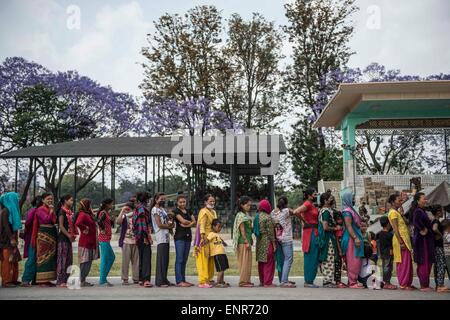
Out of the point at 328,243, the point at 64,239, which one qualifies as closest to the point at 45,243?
the point at 64,239

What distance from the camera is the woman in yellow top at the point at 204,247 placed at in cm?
887

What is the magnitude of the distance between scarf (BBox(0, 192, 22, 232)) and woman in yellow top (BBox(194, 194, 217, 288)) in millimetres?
2853

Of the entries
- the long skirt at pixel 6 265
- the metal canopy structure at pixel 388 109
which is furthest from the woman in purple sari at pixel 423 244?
the metal canopy structure at pixel 388 109

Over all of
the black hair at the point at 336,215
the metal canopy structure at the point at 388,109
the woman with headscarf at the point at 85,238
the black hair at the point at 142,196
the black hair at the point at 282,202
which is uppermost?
the metal canopy structure at the point at 388,109

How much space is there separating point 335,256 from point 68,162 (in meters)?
21.7

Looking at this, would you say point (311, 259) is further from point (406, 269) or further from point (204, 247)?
point (204, 247)

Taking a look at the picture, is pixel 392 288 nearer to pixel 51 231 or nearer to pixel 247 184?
pixel 51 231

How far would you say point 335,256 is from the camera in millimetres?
8812

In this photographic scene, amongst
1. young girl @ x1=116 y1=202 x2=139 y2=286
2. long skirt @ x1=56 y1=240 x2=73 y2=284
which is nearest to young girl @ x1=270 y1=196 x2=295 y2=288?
young girl @ x1=116 y1=202 x2=139 y2=286

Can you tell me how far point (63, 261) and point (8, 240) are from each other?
3.03 ft

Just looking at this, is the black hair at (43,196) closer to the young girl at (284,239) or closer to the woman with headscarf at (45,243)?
the woman with headscarf at (45,243)
